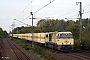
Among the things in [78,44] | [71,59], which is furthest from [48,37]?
[71,59]

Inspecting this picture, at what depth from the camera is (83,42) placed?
3456cm

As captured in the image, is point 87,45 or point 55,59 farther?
point 87,45

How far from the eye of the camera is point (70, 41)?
102 feet

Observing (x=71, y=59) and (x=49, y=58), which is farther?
(x=71, y=59)

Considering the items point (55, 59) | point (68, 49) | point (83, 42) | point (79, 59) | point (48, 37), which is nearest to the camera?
point (55, 59)

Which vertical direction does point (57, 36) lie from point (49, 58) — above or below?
above

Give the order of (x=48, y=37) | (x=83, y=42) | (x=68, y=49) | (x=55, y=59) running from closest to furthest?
(x=55, y=59), (x=68, y=49), (x=83, y=42), (x=48, y=37)

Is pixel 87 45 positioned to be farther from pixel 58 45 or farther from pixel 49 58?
pixel 49 58

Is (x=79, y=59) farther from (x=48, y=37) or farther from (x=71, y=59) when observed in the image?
(x=48, y=37)

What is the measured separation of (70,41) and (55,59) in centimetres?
1082

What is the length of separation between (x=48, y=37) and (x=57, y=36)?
7.84 metres

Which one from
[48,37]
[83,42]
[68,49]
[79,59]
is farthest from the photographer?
[48,37]

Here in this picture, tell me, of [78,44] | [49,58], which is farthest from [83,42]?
[49,58]

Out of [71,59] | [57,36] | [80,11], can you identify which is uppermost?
[80,11]
